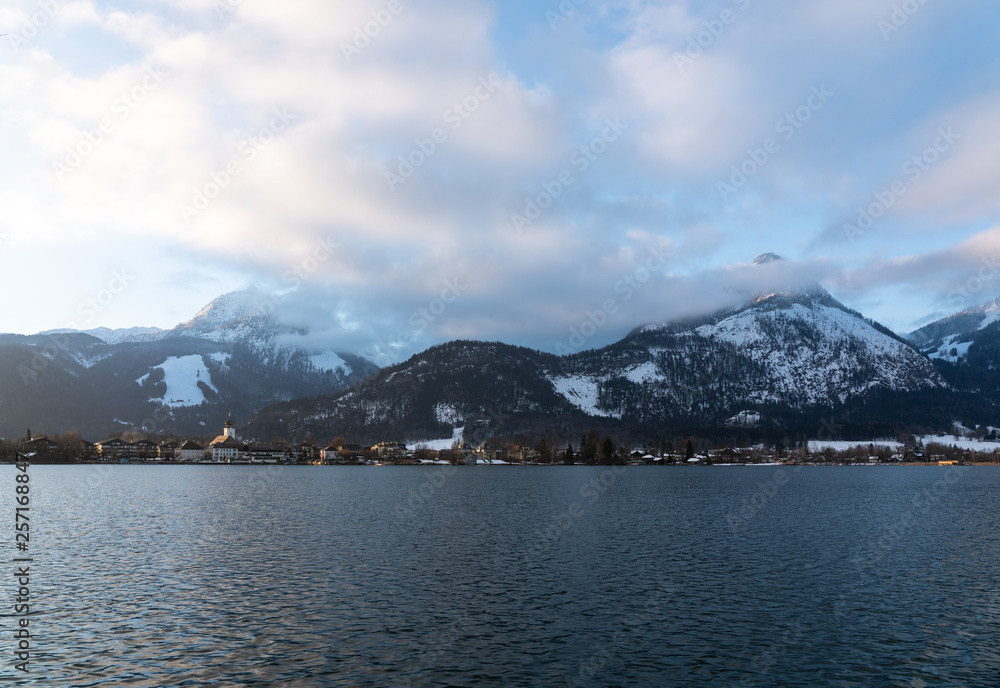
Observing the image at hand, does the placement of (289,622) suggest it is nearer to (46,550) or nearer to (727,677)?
(727,677)

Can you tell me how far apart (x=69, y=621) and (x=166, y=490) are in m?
125

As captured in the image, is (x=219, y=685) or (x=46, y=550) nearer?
(x=219, y=685)

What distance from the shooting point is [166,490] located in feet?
502

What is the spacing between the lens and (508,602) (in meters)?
46.8

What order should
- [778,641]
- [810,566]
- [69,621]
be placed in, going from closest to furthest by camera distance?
[778,641]
[69,621]
[810,566]

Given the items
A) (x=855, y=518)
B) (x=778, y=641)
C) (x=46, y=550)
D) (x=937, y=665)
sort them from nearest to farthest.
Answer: (x=937, y=665) → (x=778, y=641) → (x=46, y=550) → (x=855, y=518)

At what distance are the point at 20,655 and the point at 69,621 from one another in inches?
282

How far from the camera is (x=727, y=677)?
32.1 m

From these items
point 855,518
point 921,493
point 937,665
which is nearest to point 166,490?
point 855,518

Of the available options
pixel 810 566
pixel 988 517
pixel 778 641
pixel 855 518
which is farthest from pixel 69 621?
pixel 988 517

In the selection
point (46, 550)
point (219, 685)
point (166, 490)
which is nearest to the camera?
point (219, 685)

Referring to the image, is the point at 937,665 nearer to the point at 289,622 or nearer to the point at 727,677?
the point at 727,677

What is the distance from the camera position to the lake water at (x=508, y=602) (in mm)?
→ 33188

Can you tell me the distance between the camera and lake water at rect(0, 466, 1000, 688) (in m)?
33.2
